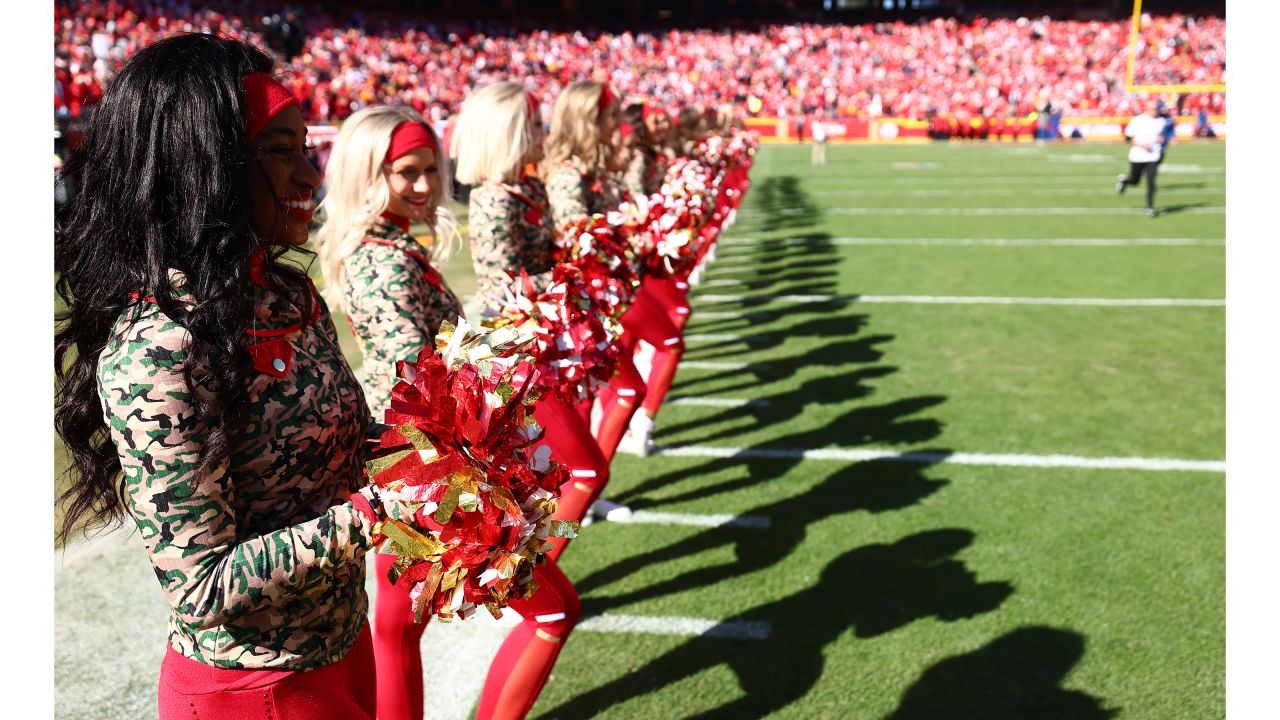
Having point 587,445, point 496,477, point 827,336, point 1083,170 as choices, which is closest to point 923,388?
point 827,336

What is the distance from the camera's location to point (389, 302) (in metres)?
2.53

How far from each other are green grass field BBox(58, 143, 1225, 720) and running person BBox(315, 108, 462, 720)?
0.68 m

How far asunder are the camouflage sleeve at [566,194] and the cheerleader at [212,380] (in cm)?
335

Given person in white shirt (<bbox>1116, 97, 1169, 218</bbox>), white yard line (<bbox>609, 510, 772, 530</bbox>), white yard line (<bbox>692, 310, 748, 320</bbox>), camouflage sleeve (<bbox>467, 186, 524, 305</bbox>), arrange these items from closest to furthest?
camouflage sleeve (<bbox>467, 186, 524, 305</bbox>) < white yard line (<bbox>609, 510, 772, 530</bbox>) < white yard line (<bbox>692, 310, 748, 320</bbox>) < person in white shirt (<bbox>1116, 97, 1169, 218</bbox>)

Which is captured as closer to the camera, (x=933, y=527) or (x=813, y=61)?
(x=933, y=527)

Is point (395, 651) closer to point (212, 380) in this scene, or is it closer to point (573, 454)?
point (573, 454)

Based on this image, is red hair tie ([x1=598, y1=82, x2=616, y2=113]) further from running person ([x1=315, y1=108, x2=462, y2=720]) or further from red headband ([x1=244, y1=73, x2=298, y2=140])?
red headband ([x1=244, y1=73, x2=298, y2=140])

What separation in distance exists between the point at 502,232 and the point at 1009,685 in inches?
95.1

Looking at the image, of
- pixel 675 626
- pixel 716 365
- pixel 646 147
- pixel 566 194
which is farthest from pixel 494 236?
pixel 646 147

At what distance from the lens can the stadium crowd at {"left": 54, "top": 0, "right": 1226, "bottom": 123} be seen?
3195 cm

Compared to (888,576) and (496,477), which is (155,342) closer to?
(496,477)

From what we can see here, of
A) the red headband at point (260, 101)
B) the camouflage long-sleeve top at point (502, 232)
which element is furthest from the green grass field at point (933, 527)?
the red headband at point (260, 101)

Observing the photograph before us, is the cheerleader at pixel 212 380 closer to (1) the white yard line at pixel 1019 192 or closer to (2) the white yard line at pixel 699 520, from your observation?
(2) the white yard line at pixel 699 520

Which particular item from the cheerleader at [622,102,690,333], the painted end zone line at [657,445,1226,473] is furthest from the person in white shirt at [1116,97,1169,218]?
the painted end zone line at [657,445,1226,473]
